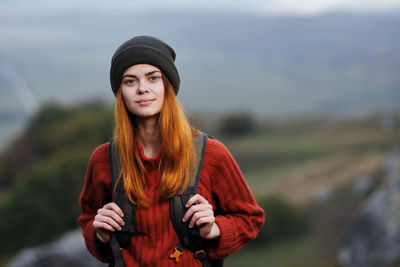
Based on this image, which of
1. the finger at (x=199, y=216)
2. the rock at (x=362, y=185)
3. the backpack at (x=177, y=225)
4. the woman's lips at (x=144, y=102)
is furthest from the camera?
the rock at (x=362, y=185)

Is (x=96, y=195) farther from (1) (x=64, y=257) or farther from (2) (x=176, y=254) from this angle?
(1) (x=64, y=257)

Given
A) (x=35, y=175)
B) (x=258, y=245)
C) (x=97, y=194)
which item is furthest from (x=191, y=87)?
(x=97, y=194)

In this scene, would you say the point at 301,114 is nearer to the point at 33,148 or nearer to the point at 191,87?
the point at 191,87

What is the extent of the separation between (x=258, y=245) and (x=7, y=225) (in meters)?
20.5

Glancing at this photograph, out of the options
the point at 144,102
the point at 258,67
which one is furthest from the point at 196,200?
the point at 258,67

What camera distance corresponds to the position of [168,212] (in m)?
3.04

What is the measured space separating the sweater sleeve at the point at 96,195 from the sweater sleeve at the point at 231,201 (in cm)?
73

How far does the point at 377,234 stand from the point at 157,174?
50.0 feet

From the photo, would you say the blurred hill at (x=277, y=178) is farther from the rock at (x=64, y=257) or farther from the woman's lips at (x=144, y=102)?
the woman's lips at (x=144, y=102)

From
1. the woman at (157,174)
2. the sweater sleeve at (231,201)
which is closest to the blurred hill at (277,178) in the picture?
the sweater sleeve at (231,201)

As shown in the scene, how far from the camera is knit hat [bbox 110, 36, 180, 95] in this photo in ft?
9.92

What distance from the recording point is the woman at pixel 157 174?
301 centimetres

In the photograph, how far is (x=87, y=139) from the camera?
56938 millimetres

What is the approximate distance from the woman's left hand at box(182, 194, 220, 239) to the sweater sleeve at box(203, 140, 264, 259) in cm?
18
